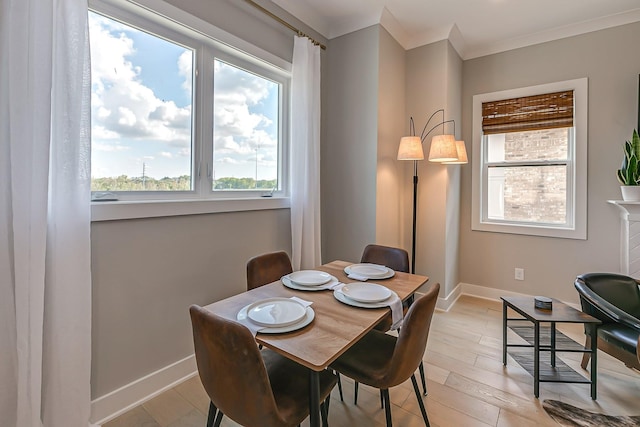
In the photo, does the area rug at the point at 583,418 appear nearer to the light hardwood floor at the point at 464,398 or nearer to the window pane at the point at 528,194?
the light hardwood floor at the point at 464,398

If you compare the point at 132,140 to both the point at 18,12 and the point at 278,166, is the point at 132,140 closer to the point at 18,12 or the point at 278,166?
the point at 18,12

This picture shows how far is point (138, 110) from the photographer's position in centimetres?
172

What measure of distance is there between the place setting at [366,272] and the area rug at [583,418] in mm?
1166

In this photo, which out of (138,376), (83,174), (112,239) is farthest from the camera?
(138,376)

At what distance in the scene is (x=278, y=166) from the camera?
2654mm

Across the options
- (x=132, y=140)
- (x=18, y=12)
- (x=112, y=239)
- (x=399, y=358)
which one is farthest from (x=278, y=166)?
(x=399, y=358)

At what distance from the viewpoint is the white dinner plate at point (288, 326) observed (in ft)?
3.64

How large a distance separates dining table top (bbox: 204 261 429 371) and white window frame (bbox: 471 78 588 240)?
7.19 feet

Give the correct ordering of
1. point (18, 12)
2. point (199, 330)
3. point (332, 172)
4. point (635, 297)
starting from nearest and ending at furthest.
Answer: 1. point (199, 330)
2. point (18, 12)
3. point (635, 297)
4. point (332, 172)

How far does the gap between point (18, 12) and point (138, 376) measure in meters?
1.84

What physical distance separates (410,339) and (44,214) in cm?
163

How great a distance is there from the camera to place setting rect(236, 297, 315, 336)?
112cm

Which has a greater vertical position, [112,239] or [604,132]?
[604,132]

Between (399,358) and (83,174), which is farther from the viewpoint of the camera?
(83,174)
